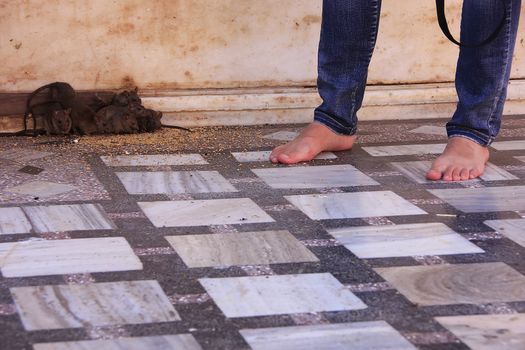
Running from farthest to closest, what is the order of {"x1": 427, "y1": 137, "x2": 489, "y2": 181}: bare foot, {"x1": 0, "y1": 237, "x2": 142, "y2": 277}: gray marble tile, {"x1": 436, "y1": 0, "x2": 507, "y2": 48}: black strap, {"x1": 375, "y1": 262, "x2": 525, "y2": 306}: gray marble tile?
{"x1": 427, "y1": 137, "x2": 489, "y2": 181}: bare foot → {"x1": 436, "y1": 0, "x2": 507, "y2": 48}: black strap → {"x1": 0, "y1": 237, "x2": 142, "y2": 277}: gray marble tile → {"x1": 375, "y1": 262, "x2": 525, "y2": 306}: gray marble tile

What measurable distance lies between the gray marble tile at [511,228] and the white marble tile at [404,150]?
77 cm

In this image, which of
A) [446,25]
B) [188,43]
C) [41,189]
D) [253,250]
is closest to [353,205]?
[253,250]

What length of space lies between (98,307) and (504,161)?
1644 millimetres

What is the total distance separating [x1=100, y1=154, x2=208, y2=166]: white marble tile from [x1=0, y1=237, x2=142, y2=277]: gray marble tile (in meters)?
0.77

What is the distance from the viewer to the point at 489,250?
7.39 feet

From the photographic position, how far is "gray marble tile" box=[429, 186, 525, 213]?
260 cm

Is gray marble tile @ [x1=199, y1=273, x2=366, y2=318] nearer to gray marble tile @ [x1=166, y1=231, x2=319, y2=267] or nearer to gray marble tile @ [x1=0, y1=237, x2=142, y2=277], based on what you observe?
gray marble tile @ [x1=166, y1=231, x2=319, y2=267]

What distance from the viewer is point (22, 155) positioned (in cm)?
313

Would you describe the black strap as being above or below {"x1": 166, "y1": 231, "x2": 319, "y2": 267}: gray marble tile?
above

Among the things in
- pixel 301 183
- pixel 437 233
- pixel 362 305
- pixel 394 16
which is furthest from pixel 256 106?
pixel 362 305

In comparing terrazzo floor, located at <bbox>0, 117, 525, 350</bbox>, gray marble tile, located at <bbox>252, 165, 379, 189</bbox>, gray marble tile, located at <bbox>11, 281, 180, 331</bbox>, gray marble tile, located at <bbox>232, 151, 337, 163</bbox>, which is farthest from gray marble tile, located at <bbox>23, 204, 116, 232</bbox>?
gray marble tile, located at <bbox>232, 151, 337, 163</bbox>

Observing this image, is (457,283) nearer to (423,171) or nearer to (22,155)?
(423,171)

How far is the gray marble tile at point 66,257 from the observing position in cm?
208

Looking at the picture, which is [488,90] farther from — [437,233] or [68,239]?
[68,239]
